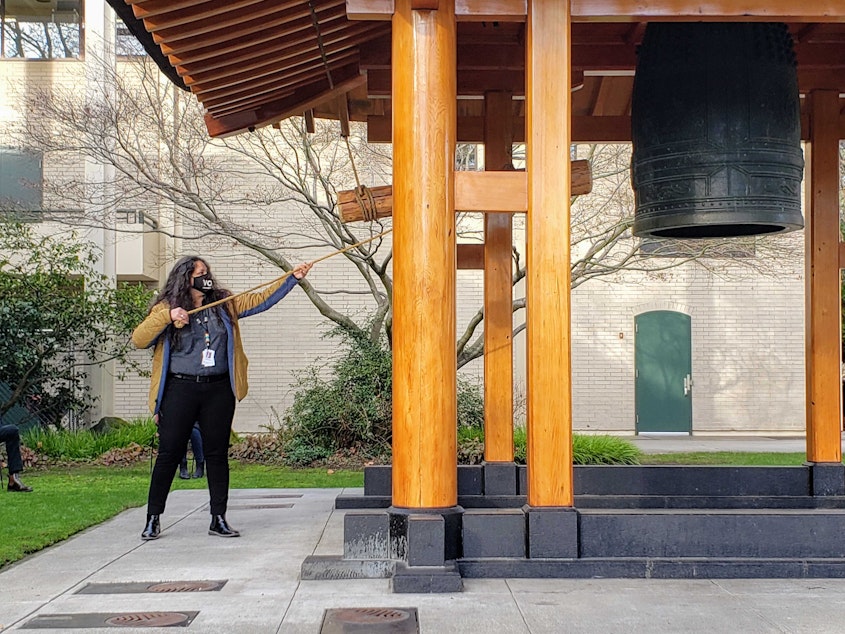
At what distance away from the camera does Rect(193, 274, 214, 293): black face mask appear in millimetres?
6797

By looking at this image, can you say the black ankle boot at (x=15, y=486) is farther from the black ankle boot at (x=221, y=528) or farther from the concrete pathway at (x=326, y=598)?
the black ankle boot at (x=221, y=528)

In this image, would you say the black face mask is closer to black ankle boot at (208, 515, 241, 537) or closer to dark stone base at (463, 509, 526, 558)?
black ankle boot at (208, 515, 241, 537)

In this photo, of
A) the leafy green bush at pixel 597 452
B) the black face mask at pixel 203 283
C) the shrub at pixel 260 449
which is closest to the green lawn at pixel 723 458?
the leafy green bush at pixel 597 452

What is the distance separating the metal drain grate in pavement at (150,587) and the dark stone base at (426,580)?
3.17 ft

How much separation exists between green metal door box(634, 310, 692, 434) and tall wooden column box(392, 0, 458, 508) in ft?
52.4

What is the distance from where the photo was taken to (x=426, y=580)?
197 inches

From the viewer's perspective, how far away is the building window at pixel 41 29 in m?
19.4

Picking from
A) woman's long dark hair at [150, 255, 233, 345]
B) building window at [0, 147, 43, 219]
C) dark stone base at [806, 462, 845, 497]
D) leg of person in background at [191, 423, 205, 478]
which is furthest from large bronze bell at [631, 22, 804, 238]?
building window at [0, 147, 43, 219]

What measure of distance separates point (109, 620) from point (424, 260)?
7.62 ft

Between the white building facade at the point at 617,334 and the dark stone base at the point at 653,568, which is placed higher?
the white building facade at the point at 617,334

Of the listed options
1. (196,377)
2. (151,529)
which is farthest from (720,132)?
(151,529)

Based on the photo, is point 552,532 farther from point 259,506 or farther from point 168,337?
point 259,506

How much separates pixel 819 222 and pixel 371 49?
11.6ft

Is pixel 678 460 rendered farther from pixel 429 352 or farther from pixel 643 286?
pixel 429 352
